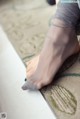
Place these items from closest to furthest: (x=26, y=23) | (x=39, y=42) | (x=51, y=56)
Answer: (x=51, y=56) → (x=39, y=42) → (x=26, y=23)

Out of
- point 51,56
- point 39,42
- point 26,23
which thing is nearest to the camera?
point 51,56

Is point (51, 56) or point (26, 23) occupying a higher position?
point (51, 56)

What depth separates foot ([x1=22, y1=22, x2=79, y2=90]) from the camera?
106 cm

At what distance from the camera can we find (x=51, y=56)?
1.09m

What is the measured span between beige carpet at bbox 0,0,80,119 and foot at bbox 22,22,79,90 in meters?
0.05

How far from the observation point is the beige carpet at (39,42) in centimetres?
101

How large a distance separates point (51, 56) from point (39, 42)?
0.95ft

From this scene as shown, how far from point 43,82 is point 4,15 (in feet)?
2.60

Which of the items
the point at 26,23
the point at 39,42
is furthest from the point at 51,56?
the point at 26,23

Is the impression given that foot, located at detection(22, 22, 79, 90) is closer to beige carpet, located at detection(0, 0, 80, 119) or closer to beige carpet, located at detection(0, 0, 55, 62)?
beige carpet, located at detection(0, 0, 80, 119)

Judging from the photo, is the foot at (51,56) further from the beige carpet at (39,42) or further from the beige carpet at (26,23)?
the beige carpet at (26,23)

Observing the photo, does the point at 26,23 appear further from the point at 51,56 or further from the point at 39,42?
the point at 51,56

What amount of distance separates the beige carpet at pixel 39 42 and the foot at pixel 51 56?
5cm

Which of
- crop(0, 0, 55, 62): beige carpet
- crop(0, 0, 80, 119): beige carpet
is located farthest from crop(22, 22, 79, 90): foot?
crop(0, 0, 55, 62): beige carpet
